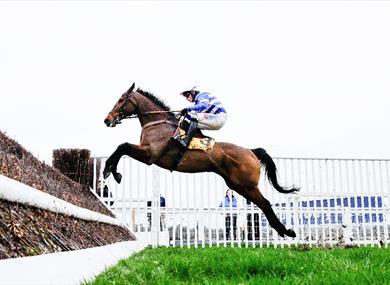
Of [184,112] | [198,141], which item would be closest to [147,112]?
[184,112]

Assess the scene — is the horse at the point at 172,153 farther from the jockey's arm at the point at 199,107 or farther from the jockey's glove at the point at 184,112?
the jockey's arm at the point at 199,107

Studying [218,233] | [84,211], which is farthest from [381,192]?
[84,211]

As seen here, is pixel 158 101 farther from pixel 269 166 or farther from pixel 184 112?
pixel 269 166

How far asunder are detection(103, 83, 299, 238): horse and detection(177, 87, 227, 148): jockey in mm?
309

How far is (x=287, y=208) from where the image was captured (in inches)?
541

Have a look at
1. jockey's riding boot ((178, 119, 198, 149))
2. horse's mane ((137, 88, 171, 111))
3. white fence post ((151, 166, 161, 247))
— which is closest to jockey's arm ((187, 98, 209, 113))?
jockey's riding boot ((178, 119, 198, 149))

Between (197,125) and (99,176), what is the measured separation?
15.7 feet

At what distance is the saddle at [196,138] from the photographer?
9297mm

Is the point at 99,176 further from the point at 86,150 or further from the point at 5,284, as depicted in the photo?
the point at 5,284

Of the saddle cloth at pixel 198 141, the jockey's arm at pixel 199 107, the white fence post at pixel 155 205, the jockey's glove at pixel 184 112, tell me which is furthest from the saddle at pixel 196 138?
the white fence post at pixel 155 205

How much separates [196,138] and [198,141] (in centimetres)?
6

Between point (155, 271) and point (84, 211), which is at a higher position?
point (84, 211)

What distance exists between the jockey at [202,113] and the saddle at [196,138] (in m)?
0.09

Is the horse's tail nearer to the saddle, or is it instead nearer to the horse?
the horse
